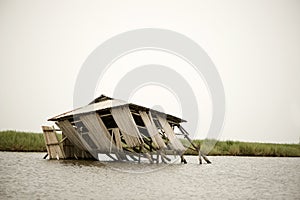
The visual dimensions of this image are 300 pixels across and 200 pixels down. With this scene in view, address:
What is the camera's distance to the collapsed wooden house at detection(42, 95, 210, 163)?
22.7 metres

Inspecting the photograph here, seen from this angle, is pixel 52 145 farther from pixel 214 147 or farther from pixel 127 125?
pixel 214 147

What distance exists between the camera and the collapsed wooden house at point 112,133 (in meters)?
22.7

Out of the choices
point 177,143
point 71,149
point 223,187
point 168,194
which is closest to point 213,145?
point 177,143

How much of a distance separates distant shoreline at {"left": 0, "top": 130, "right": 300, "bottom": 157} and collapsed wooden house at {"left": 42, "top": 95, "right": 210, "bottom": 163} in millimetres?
8392

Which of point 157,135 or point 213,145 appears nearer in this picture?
point 157,135

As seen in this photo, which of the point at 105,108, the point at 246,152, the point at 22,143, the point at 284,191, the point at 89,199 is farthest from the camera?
the point at 246,152

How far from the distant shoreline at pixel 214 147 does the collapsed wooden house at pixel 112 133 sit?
8.39 metres

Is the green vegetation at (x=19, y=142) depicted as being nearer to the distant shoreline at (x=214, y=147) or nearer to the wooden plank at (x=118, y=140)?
the distant shoreline at (x=214, y=147)

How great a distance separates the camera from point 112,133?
2366 centimetres

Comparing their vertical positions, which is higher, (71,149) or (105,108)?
(105,108)

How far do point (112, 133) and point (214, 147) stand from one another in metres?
20.5

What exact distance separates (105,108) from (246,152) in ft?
73.0

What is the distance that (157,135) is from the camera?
24078 millimetres

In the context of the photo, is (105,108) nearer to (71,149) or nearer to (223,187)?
(71,149)
